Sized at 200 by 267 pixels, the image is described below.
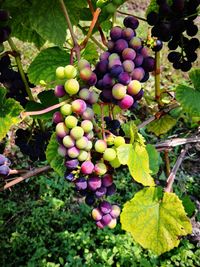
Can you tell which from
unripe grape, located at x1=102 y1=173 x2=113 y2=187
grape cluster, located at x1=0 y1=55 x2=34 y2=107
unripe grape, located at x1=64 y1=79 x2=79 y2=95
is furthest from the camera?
grape cluster, located at x1=0 y1=55 x2=34 y2=107

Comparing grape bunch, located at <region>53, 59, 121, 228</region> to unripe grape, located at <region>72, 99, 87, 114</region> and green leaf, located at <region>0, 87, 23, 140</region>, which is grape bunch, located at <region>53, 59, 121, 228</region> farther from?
green leaf, located at <region>0, 87, 23, 140</region>

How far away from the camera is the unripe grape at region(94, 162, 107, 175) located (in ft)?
2.51

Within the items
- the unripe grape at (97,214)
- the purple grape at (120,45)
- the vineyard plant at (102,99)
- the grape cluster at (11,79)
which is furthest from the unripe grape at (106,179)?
the grape cluster at (11,79)

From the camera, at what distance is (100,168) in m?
0.76

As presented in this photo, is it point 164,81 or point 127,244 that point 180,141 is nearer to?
point 127,244

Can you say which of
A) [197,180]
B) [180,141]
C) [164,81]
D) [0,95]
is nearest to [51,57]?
[0,95]

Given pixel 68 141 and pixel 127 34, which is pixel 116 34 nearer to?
pixel 127 34

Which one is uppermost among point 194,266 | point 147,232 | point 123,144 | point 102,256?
point 123,144

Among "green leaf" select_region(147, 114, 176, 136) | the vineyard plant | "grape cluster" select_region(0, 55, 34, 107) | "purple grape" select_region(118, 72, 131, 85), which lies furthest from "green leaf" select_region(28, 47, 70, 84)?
"green leaf" select_region(147, 114, 176, 136)

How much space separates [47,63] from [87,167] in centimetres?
27

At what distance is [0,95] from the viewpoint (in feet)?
2.83

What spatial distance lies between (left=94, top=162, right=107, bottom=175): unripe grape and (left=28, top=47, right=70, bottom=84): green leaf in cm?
23

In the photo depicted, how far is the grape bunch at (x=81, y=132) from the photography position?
705 millimetres

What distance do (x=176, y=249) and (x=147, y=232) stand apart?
1.30 metres
